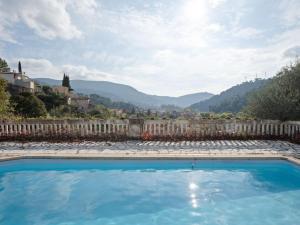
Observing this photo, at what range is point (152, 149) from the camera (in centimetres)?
862

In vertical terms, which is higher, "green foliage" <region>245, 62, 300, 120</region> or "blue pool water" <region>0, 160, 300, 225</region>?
"green foliage" <region>245, 62, 300, 120</region>

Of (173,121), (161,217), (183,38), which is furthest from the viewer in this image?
(183,38)

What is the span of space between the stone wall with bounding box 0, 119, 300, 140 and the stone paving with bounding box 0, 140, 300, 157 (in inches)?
19.1

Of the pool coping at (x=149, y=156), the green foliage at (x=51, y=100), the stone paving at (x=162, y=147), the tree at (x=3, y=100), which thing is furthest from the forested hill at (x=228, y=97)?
the pool coping at (x=149, y=156)

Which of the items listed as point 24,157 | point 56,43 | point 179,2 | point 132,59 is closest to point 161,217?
point 24,157

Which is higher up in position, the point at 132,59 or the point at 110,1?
the point at 110,1

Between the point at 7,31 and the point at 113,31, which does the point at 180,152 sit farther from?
the point at 7,31

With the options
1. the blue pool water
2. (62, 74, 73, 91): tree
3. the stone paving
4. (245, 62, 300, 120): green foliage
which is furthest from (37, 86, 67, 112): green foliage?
the blue pool water

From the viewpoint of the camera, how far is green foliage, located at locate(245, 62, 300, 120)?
1016 cm

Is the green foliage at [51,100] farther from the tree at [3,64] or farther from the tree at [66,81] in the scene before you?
the tree at [66,81]

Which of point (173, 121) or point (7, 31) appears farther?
point (7, 31)

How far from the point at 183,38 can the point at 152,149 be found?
5673mm

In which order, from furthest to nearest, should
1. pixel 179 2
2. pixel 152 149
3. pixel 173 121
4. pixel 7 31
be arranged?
1. pixel 7 31
2. pixel 173 121
3. pixel 179 2
4. pixel 152 149

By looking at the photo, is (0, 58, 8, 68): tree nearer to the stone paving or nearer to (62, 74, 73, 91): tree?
(62, 74, 73, 91): tree
